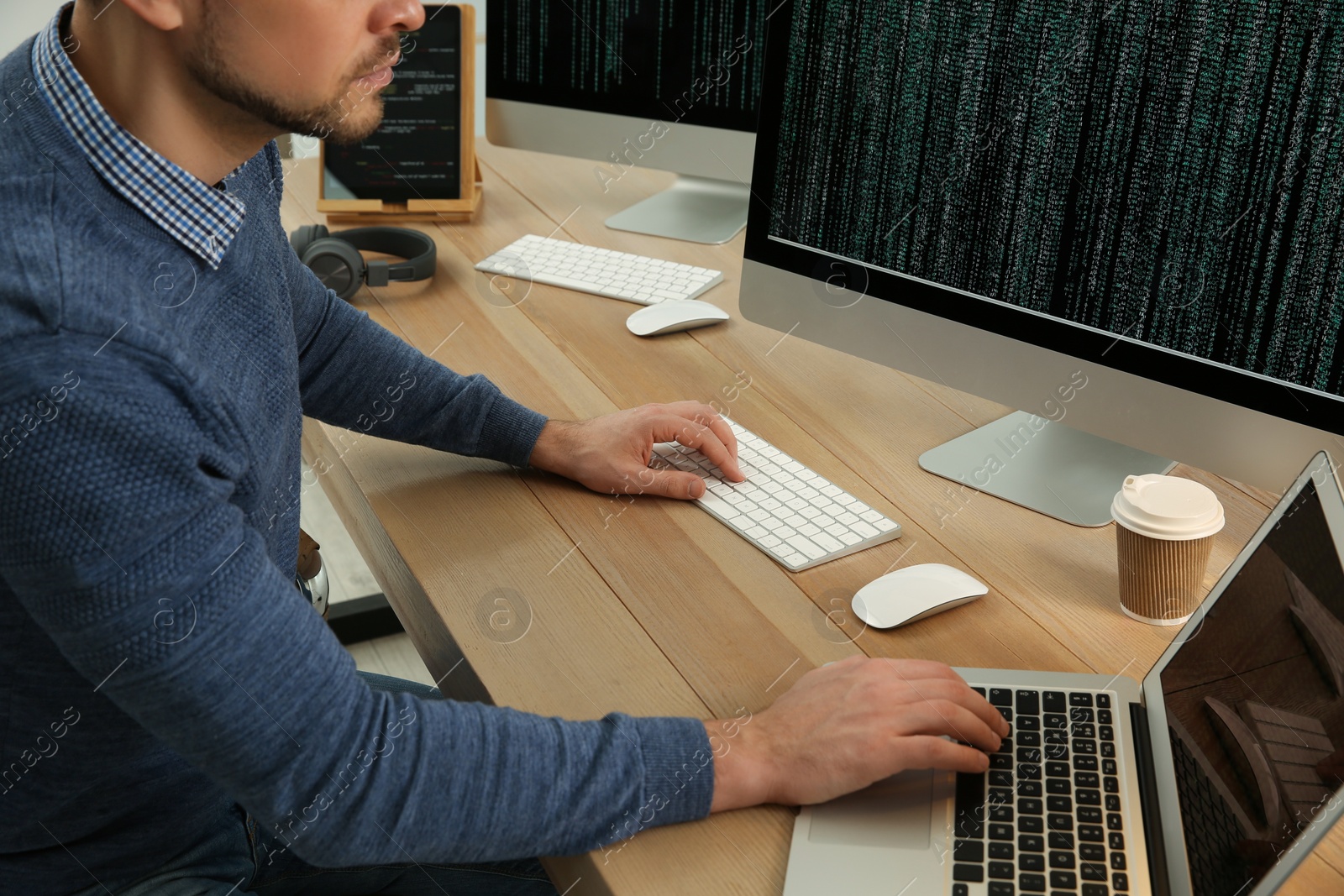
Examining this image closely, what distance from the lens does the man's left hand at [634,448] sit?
1.08 meters

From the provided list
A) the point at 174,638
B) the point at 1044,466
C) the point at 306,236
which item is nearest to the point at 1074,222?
the point at 1044,466

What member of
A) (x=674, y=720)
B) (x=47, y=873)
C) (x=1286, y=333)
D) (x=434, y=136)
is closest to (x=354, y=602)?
(x=434, y=136)

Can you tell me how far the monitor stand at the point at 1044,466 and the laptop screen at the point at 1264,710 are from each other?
1.04ft

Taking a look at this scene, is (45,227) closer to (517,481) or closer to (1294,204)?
(517,481)

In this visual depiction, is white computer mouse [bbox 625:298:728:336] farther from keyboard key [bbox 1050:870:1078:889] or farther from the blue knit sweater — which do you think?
keyboard key [bbox 1050:870:1078:889]

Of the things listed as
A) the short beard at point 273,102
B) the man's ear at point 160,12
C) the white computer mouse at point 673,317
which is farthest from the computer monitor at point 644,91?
the man's ear at point 160,12

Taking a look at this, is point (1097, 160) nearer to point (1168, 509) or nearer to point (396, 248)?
point (1168, 509)

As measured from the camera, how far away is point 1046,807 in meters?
0.72

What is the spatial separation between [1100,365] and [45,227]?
0.80 metres

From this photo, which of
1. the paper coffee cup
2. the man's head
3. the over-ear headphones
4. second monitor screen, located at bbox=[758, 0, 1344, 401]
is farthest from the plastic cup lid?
the over-ear headphones

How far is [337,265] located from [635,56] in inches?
20.3

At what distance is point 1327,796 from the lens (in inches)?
22.2

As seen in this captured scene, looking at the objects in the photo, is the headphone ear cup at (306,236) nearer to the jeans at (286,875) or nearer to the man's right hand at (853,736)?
the jeans at (286,875)

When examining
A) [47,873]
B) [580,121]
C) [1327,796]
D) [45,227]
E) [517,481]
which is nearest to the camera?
[1327,796]
